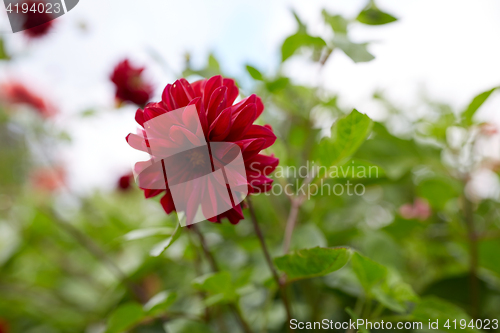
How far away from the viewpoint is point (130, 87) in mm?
506

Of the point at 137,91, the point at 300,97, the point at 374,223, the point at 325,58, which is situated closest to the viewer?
the point at 325,58

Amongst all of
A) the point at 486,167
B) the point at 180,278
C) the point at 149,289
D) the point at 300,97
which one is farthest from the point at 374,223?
the point at 149,289

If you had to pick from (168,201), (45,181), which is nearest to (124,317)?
(168,201)

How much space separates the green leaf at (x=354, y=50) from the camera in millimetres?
299

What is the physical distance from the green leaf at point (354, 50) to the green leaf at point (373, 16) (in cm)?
6

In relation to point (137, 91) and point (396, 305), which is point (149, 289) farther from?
point (396, 305)

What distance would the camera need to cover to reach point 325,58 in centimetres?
40

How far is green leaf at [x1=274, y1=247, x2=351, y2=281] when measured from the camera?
25 cm

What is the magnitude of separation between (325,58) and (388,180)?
0.24 meters

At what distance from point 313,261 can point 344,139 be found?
0.38 ft

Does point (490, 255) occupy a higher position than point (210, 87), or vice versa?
point (210, 87)

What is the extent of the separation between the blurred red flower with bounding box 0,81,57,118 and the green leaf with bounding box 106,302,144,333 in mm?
710

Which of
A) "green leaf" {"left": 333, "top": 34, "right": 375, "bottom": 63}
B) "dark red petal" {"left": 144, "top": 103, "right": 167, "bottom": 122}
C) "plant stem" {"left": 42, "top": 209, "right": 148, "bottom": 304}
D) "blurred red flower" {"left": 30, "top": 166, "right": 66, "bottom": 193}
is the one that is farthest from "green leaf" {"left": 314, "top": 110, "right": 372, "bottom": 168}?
"blurred red flower" {"left": 30, "top": 166, "right": 66, "bottom": 193}

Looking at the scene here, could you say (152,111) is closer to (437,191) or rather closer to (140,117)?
(140,117)
